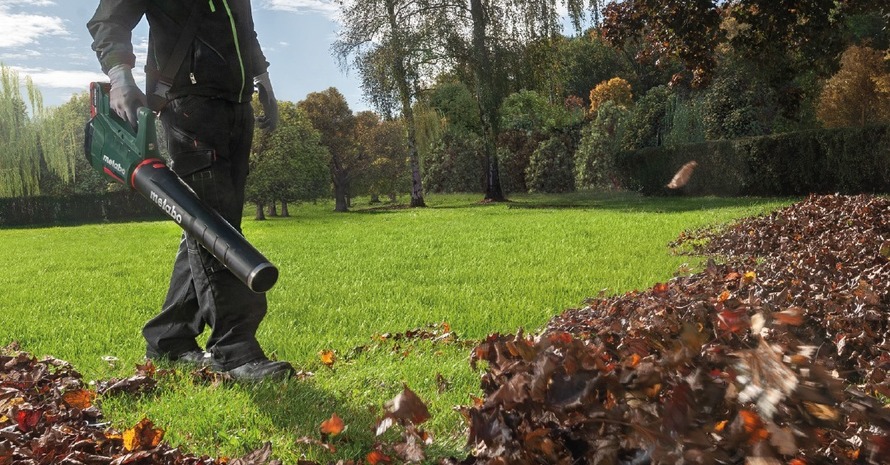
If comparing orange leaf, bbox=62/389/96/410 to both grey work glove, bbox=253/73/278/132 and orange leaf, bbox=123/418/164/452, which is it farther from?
grey work glove, bbox=253/73/278/132

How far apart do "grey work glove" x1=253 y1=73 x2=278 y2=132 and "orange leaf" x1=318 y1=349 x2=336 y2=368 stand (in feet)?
4.17

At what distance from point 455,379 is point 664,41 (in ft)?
30.4

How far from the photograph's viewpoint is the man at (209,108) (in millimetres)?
3420

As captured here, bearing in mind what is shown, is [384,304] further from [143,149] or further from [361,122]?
[361,122]

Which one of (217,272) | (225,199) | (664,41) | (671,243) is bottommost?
(671,243)

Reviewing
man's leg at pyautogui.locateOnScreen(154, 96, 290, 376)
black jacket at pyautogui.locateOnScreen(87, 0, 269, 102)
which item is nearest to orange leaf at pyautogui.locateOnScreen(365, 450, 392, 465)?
man's leg at pyautogui.locateOnScreen(154, 96, 290, 376)

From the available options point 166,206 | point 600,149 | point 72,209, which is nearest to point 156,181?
point 166,206

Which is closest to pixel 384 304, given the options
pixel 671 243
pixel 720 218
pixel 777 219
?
pixel 671 243

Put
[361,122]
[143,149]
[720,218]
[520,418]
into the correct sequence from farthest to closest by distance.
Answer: [361,122] → [720,218] → [143,149] → [520,418]

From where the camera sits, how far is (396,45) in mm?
23750

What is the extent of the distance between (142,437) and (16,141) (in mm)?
34101

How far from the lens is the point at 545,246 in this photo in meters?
9.81

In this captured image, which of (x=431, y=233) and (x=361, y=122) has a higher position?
(x=361, y=122)

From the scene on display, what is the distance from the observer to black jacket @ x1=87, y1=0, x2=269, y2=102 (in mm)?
3330
